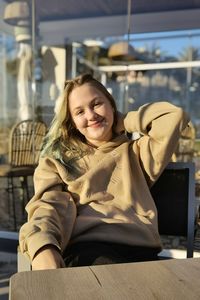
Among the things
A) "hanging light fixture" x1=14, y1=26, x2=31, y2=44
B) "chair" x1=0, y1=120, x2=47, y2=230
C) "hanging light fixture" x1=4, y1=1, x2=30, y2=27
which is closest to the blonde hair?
"chair" x1=0, y1=120, x2=47, y2=230

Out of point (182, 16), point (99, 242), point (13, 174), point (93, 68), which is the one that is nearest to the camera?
point (99, 242)

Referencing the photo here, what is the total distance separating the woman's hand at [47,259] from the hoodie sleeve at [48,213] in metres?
0.01

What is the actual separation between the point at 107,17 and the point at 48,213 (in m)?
5.09

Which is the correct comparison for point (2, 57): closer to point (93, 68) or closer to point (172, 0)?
point (93, 68)

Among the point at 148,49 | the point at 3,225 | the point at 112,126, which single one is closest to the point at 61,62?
the point at 148,49

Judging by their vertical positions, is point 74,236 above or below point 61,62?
below

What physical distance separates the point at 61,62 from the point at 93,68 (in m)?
1.16

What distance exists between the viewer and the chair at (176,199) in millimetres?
1549

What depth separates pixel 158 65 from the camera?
6.48 m

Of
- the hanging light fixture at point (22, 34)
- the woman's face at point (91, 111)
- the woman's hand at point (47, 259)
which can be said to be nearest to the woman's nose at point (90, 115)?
the woman's face at point (91, 111)

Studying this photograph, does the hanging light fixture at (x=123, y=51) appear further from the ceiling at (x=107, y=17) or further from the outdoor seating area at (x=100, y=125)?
the ceiling at (x=107, y=17)

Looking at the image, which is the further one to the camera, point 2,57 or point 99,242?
point 2,57

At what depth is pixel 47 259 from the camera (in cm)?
106

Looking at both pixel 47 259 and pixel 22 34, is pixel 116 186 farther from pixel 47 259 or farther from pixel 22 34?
pixel 22 34
